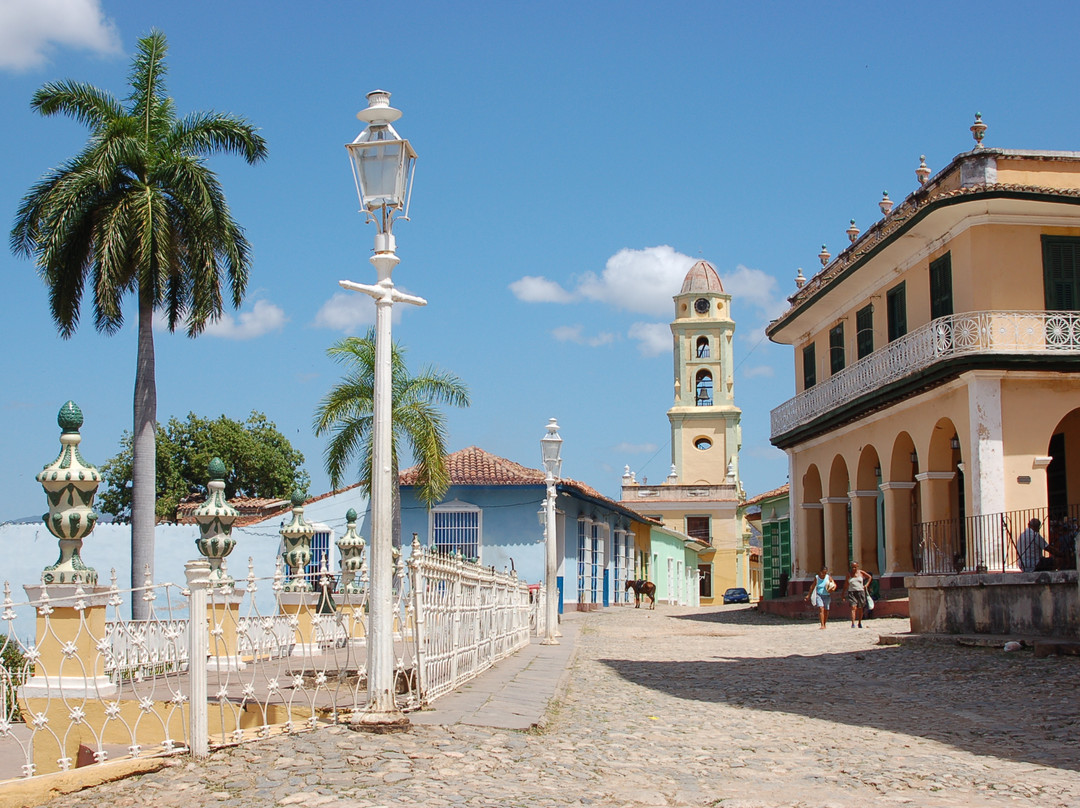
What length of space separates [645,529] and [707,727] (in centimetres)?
3838

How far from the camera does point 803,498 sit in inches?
1092

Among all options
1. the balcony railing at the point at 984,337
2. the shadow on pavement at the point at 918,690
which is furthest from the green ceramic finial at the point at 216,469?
the balcony railing at the point at 984,337

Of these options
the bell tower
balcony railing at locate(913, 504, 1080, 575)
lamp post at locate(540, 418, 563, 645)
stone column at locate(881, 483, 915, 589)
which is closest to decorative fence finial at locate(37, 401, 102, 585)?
lamp post at locate(540, 418, 563, 645)

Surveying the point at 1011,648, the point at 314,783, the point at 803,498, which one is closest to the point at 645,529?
the point at 803,498

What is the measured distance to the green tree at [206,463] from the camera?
4588cm

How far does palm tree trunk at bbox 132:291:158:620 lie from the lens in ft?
66.0

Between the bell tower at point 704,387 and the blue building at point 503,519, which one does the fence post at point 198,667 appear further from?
the bell tower at point 704,387

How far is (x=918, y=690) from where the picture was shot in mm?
11094

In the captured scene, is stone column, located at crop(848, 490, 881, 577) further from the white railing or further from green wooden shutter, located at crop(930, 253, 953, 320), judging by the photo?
the white railing

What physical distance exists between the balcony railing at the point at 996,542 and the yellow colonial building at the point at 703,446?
1476 inches

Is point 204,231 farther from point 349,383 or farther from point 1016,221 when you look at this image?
point 1016,221

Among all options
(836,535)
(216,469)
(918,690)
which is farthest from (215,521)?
(836,535)

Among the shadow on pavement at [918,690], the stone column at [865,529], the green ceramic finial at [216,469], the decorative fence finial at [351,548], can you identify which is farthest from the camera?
the stone column at [865,529]

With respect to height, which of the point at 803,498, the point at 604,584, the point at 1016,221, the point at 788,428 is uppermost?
the point at 1016,221
